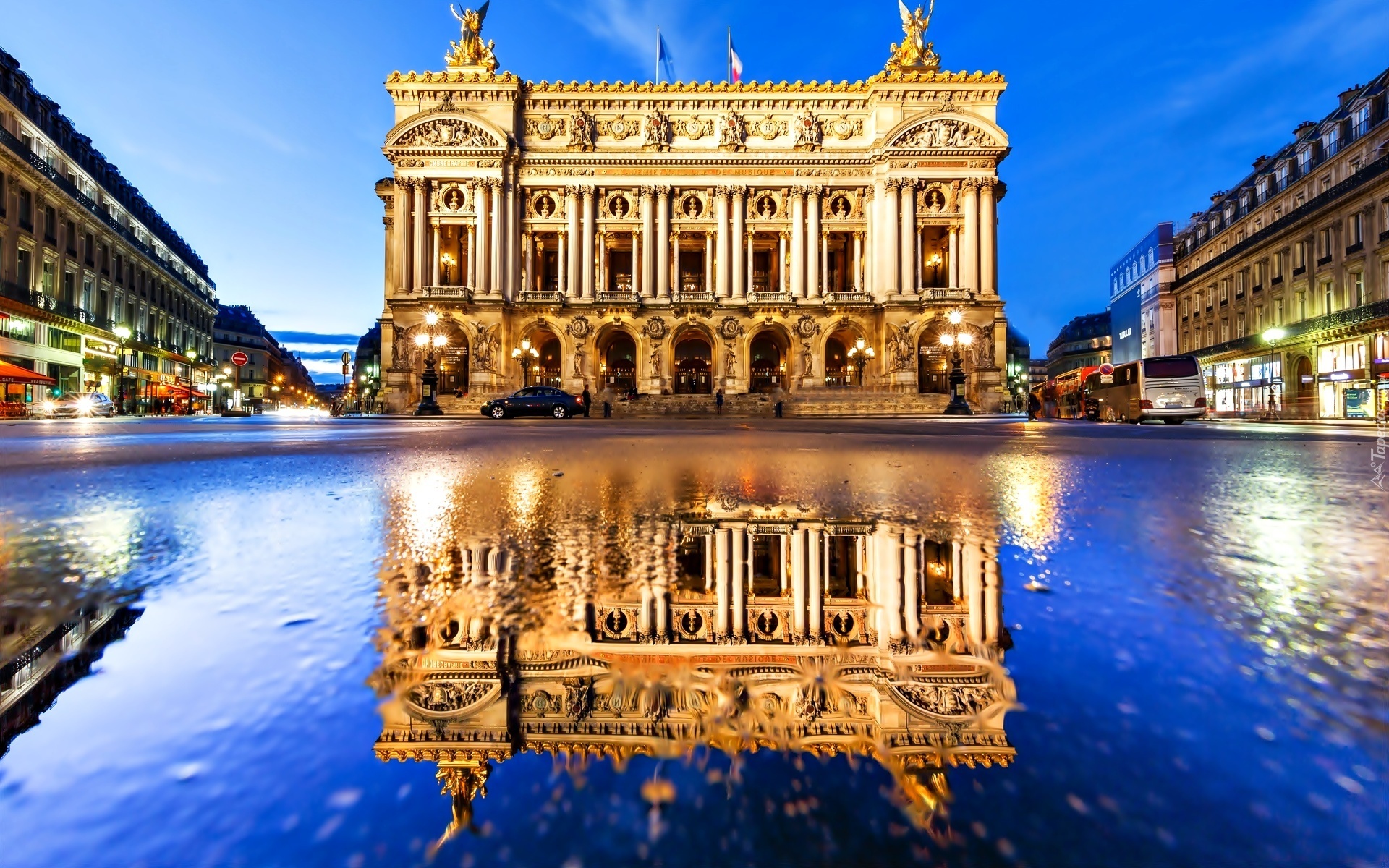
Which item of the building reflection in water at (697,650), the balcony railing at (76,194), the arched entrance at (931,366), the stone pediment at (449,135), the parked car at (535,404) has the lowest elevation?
the building reflection in water at (697,650)

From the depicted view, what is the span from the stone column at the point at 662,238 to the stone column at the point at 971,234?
61.0ft

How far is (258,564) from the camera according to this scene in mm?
2221

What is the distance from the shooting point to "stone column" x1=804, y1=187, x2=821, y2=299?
135ft

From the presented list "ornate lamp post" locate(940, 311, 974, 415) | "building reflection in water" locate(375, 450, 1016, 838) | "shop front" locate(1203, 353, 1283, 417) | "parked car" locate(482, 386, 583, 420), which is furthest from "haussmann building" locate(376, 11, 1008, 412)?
"building reflection in water" locate(375, 450, 1016, 838)

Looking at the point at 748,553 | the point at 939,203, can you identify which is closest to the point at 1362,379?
the point at 939,203

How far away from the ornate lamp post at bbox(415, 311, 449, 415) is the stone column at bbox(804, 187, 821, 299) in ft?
74.5

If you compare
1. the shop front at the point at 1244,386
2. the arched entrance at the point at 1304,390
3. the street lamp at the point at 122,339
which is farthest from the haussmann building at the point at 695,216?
the street lamp at the point at 122,339

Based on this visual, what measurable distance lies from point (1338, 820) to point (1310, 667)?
0.67 metres

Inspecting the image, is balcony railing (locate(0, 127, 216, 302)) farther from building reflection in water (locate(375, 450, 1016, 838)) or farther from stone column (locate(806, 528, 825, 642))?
stone column (locate(806, 528, 825, 642))

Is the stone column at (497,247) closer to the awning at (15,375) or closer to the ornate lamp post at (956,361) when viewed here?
the awning at (15,375)

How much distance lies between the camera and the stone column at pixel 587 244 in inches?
1626

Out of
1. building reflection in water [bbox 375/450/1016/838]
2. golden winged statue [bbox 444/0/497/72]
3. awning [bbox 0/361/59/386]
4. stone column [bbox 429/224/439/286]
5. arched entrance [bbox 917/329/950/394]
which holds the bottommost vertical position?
building reflection in water [bbox 375/450/1016/838]

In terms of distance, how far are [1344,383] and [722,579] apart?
46.7 metres

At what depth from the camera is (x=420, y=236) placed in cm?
3953
